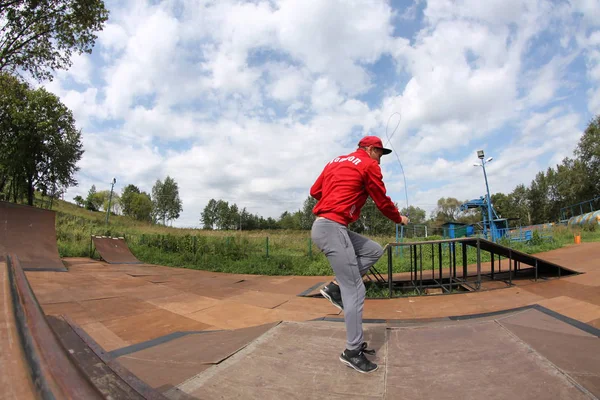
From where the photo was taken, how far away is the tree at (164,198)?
68188mm

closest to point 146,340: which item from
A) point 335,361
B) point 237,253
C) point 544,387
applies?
point 335,361

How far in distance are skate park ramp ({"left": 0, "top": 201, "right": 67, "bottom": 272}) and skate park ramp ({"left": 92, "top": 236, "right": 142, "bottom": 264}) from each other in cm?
255

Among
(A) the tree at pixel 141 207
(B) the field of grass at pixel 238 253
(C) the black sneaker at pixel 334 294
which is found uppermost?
(A) the tree at pixel 141 207

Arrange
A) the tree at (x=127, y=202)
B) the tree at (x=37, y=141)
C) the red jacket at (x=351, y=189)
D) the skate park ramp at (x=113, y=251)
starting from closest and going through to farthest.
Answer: the red jacket at (x=351, y=189) → the skate park ramp at (x=113, y=251) → the tree at (x=37, y=141) → the tree at (x=127, y=202)

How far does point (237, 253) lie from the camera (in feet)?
40.8

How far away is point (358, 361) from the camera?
7.16ft

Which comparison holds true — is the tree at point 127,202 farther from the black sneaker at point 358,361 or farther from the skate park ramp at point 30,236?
the black sneaker at point 358,361

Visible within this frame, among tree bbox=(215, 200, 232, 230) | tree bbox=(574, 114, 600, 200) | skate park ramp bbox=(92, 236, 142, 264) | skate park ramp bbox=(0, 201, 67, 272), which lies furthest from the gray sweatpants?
tree bbox=(215, 200, 232, 230)

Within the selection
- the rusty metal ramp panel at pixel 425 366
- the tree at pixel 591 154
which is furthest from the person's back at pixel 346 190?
the tree at pixel 591 154

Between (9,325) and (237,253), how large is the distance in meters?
11.7

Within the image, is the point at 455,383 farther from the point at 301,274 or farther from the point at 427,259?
the point at 427,259

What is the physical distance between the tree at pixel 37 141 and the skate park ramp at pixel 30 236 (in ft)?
55.7

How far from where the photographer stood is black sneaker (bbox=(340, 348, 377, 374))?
84.4 inches

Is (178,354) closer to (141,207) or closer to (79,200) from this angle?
(141,207)
